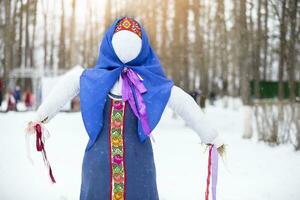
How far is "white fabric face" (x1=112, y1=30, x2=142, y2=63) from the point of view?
124 inches

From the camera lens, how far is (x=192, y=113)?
10.5 ft

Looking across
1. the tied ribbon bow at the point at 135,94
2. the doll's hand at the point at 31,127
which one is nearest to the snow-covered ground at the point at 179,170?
the tied ribbon bow at the point at 135,94

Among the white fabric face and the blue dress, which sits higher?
the white fabric face

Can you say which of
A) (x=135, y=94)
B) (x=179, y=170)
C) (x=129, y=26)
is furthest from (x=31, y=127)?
(x=179, y=170)

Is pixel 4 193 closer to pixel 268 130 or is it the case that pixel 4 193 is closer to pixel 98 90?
pixel 98 90

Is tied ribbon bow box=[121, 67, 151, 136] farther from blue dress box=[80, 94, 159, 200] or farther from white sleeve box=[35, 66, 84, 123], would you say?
white sleeve box=[35, 66, 84, 123]

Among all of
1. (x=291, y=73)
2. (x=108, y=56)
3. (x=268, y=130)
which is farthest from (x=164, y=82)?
(x=291, y=73)

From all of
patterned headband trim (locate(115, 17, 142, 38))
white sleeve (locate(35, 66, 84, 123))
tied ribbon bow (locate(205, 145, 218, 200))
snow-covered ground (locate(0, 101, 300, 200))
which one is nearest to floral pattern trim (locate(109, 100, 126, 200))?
white sleeve (locate(35, 66, 84, 123))

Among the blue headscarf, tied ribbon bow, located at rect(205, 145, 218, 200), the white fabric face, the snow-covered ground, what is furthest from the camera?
the snow-covered ground

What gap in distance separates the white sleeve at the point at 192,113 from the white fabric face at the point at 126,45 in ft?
1.12

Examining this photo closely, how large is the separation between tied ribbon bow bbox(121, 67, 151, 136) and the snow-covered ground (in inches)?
32.7

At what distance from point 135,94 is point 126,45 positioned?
322mm

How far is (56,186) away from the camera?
6297mm

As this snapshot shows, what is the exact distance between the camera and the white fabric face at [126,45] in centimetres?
314
